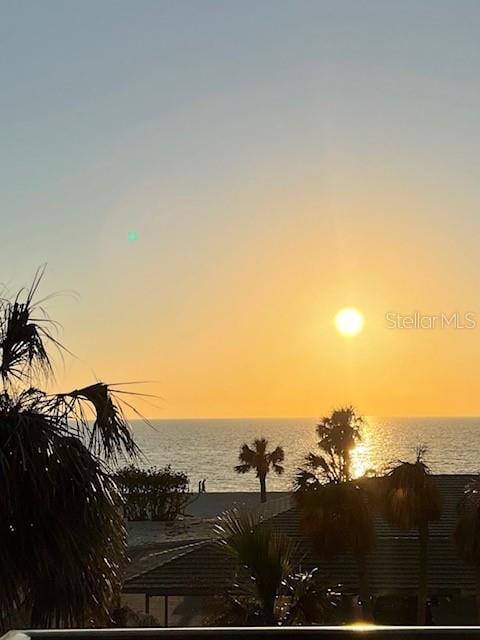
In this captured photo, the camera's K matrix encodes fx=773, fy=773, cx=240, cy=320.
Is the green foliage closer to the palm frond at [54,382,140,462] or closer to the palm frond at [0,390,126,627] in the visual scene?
the palm frond at [54,382,140,462]

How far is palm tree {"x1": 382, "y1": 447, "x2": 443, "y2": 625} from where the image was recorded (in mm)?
16062

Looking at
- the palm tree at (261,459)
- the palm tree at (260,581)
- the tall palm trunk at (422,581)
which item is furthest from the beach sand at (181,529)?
the tall palm trunk at (422,581)

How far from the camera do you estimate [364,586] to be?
14.6 metres

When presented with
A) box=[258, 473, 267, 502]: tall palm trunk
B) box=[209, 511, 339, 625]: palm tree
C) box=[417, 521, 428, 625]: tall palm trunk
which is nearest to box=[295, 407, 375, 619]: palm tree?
box=[417, 521, 428, 625]: tall palm trunk

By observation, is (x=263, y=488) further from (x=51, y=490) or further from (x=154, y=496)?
(x=51, y=490)

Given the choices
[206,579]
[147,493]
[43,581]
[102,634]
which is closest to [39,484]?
[43,581]

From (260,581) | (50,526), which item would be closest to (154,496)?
(260,581)

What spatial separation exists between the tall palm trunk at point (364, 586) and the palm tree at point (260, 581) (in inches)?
220

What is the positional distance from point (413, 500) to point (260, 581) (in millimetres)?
10076

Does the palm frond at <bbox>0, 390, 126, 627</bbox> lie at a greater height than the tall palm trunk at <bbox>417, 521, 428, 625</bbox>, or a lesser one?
greater

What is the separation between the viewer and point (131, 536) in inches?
1267

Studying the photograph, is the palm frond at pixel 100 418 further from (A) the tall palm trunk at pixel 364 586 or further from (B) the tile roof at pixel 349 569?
(A) the tall palm trunk at pixel 364 586

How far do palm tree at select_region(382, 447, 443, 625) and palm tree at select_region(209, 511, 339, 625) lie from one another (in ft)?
22.3

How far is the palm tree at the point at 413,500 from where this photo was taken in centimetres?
1606
